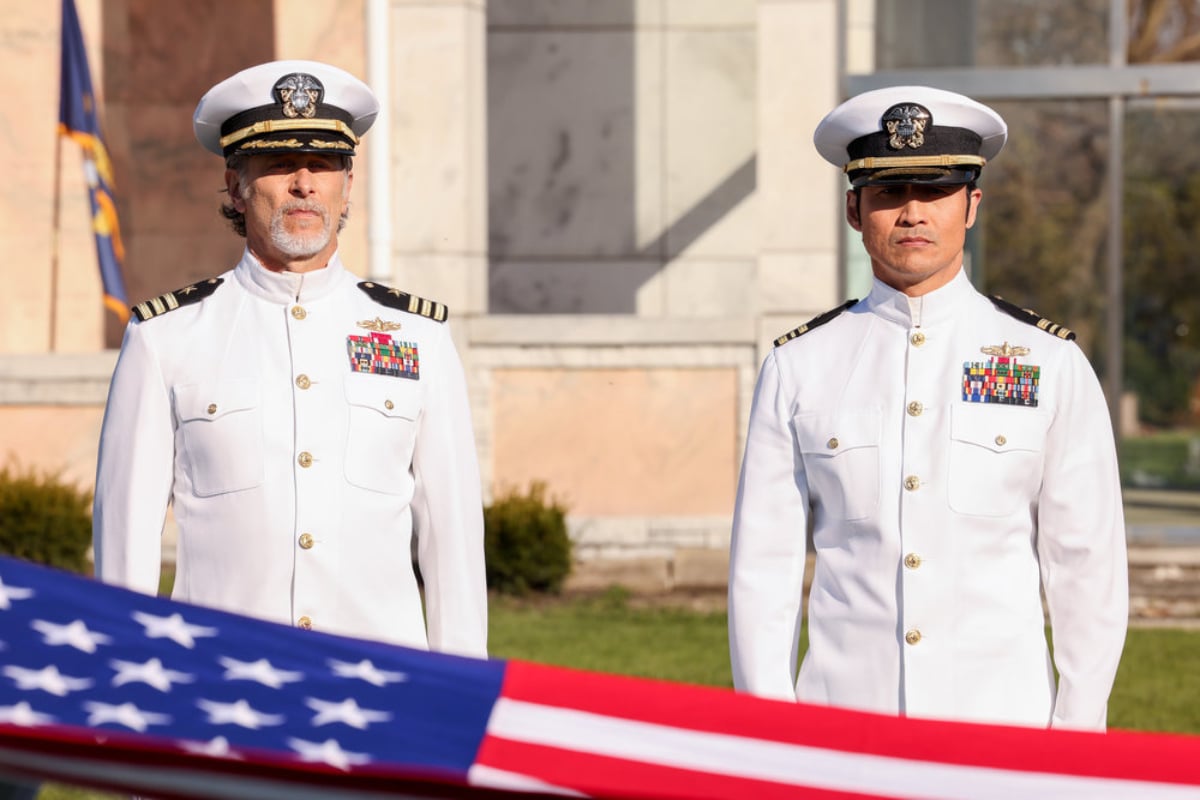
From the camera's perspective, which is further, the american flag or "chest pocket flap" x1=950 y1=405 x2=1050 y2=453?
"chest pocket flap" x1=950 y1=405 x2=1050 y2=453

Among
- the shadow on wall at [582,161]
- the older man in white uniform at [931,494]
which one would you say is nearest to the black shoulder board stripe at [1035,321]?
the older man in white uniform at [931,494]

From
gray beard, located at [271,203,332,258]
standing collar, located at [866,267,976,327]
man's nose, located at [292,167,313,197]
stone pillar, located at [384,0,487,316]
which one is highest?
stone pillar, located at [384,0,487,316]

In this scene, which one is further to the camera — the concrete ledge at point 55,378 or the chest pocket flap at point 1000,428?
the concrete ledge at point 55,378

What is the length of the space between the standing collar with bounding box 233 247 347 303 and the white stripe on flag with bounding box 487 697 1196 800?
1598 millimetres

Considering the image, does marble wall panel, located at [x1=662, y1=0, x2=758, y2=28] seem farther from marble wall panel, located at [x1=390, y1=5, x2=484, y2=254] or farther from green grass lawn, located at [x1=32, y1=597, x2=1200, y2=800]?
green grass lawn, located at [x1=32, y1=597, x2=1200, y2=800]

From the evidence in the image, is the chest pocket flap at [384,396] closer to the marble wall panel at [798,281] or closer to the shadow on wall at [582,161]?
the marble wall panel at [798,281]

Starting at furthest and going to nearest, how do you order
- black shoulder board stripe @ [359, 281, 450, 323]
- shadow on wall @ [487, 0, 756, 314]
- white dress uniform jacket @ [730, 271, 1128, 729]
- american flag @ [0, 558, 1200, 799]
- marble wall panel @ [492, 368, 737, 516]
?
1. shadow on wall @ [487, 0, 756, 314]
2. marble wall panel @ [492, 368, 737, 516]
3. black shoulder board stripe @ [359, 281, 450, 323]
4. white dress uniform jacket @ [730, 271, 1128, 729]
5. american flag @ [0, 558, 1200, 799]

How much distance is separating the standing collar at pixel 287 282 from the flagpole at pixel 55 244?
9.80 meters

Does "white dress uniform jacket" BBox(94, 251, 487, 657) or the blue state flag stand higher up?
the blue state flag

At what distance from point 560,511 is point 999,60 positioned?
18.1ft

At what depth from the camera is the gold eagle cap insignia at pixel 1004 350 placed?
4.14 meters

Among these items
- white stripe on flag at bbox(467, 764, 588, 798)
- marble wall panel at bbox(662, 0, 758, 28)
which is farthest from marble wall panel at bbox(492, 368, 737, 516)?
white stripe on flag at bbox(467, 764, 588, 798)

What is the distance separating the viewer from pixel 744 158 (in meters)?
14.9

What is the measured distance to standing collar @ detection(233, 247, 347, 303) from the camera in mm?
4207
